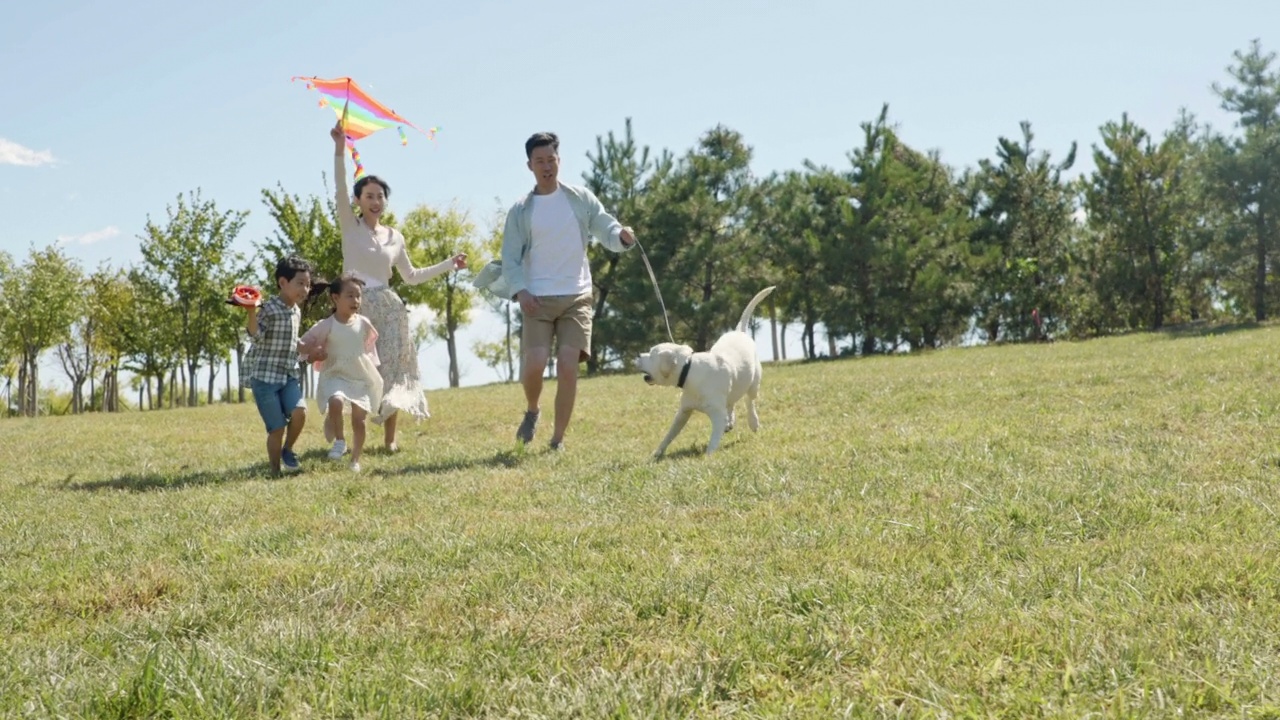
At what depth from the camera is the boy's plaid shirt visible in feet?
23.6

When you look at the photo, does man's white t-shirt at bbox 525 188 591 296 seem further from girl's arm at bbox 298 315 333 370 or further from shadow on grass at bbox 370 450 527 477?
girl's arm at bbox 298 315 333 370

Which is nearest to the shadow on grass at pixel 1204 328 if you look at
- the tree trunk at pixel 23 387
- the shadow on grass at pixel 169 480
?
the shadow on grass at pixel 169 480

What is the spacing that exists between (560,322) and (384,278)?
1742 millimetres

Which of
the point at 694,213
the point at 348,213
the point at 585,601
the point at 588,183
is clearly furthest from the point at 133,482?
the point at 588,183

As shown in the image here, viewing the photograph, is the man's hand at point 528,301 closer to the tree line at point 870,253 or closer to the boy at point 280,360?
the boy at point 280,360

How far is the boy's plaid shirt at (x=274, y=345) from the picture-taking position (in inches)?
283

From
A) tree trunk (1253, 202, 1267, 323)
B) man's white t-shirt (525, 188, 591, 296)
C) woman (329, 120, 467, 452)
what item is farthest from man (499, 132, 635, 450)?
tree trunk (1253, 202, 1267, 323)

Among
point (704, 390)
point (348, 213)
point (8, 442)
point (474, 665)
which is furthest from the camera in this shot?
point (8, 442)

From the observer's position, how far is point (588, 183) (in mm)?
35375

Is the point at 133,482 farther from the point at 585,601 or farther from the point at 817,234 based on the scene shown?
the point at 817,234

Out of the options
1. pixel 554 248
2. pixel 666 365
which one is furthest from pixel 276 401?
pixel 666 365

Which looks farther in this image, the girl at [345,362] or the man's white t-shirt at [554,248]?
the man's white t-shirt at [554,248]

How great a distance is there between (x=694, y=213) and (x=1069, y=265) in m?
16.3

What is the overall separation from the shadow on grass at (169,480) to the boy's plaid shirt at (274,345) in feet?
2.50
